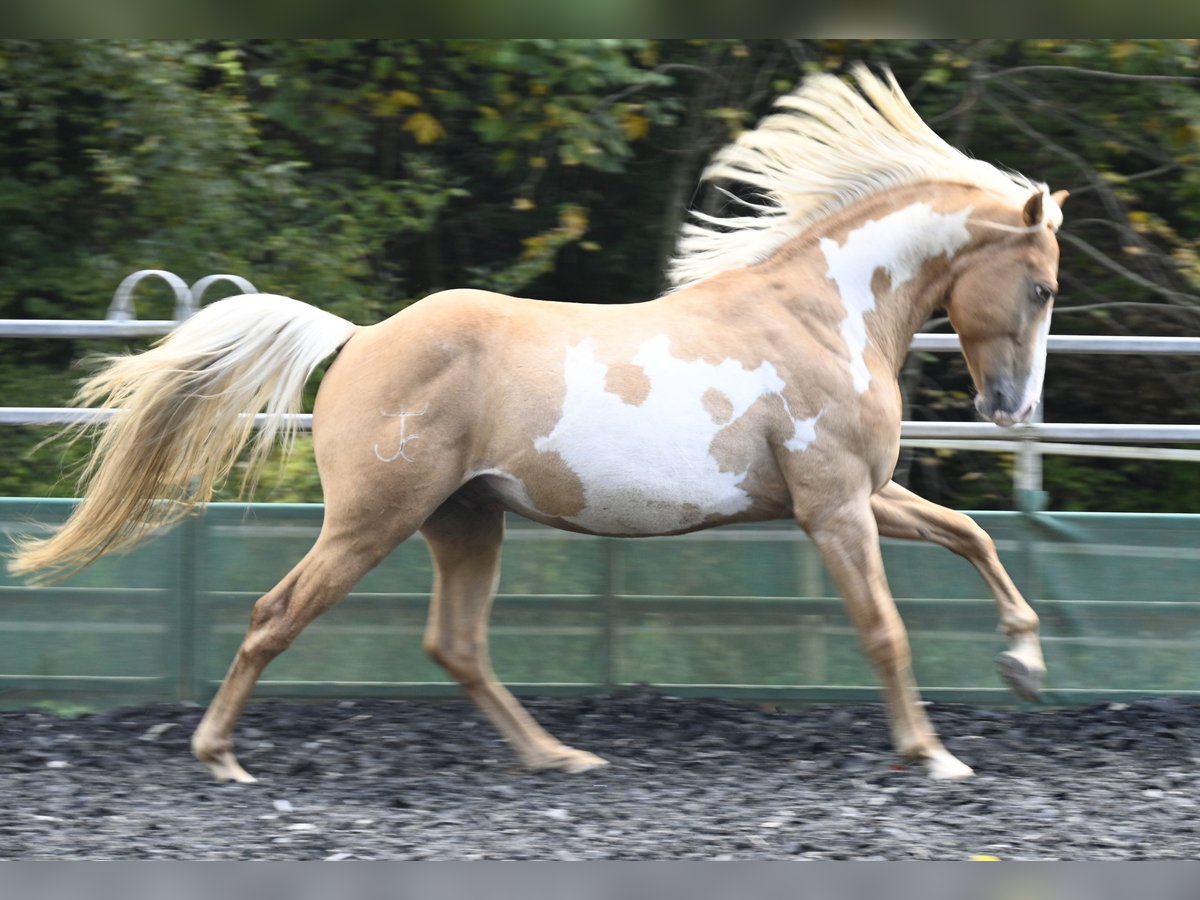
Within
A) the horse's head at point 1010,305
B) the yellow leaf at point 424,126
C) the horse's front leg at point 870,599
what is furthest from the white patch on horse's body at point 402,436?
the yellow leaf at point 424,126

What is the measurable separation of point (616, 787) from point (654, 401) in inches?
46.7

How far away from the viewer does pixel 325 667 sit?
5.51 metres

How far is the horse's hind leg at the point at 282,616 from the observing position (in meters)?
4.45

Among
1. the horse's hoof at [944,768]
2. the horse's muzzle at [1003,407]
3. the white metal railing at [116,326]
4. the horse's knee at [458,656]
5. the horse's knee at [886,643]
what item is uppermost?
the white metal railing at [116,326]

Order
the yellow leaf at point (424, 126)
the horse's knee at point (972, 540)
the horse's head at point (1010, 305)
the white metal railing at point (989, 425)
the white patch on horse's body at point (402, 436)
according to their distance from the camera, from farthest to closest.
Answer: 1. the yellow leaf at point (424, 126)
2. the white metal railing at point (989, 425)
3. the horse's knee at point (972, 540)
4. the horse's head at point (1010, 305)
5. the white patch on horse's body at point (402, 436)

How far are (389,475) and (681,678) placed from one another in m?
1.66

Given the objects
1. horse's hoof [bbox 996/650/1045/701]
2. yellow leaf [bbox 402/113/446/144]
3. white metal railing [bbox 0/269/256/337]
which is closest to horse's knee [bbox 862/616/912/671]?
horse's hoof [bbox 996/650/1045/701]

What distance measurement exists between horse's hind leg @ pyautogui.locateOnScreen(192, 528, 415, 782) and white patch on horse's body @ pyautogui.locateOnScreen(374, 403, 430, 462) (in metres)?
0.23

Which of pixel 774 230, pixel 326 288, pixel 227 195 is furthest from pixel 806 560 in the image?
pixel 227 195

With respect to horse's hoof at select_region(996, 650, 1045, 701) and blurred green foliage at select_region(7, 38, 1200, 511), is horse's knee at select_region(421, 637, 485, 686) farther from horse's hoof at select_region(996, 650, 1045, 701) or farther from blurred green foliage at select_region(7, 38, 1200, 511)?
blurred green foliage at select_region(7, 38, 1200, 511)

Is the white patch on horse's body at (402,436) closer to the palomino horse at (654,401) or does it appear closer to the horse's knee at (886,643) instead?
the palomino horse at (654,401)

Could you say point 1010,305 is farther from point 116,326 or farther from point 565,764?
point 116,326

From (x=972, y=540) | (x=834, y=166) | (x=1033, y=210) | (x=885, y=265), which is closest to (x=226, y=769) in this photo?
(x=972, y=540)

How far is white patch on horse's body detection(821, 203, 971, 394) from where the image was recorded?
471 cm
